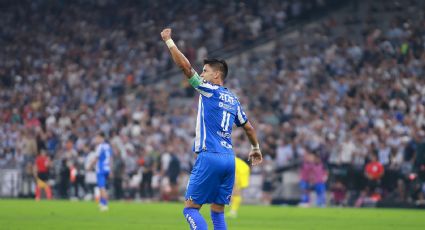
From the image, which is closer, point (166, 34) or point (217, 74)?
point (166, 34)

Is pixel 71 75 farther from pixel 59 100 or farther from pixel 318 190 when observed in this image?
pixel 318 190

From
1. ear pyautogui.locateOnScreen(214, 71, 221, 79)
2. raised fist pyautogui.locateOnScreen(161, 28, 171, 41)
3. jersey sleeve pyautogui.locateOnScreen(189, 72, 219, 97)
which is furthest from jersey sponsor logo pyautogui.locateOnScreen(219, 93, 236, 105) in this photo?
raised fist pyautogui.locateOnScreen(161, 28, 171, 41)

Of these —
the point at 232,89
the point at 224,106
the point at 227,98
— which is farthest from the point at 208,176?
the point at 232,89

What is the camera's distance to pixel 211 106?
1253 cm

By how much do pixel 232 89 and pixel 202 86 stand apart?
27.2m

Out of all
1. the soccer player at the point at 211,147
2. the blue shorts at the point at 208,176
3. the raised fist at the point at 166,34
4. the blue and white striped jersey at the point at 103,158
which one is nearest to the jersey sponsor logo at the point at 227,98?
the soccer player at the point at 211,147

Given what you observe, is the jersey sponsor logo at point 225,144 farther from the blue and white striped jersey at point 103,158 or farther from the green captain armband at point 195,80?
the blue and white striped jersey at point 103,158

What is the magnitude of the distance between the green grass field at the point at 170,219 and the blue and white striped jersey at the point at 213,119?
715 cm

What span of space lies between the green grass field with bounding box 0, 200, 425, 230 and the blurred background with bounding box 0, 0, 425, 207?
5198mm

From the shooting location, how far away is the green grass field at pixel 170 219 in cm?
2044

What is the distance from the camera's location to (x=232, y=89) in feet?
129

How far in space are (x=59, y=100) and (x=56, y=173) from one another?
5.58m

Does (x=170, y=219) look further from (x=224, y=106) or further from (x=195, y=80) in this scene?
(x=195, y=80)

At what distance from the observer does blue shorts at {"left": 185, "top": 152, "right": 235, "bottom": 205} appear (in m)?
12.4
